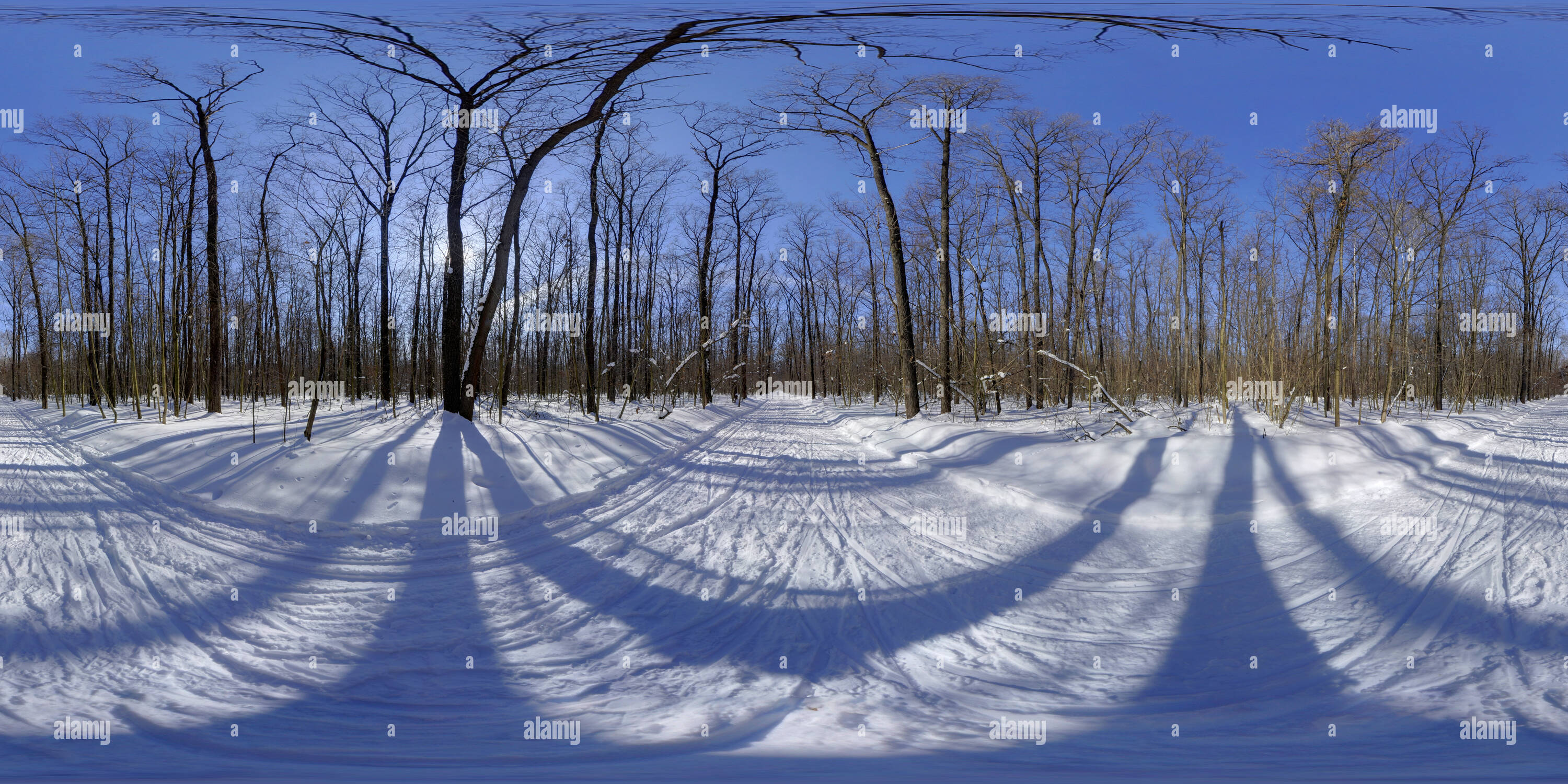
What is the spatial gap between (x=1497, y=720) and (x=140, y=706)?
5460 mm

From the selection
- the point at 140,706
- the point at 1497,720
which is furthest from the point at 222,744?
the point at 1497,720

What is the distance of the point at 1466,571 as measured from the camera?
4.18m

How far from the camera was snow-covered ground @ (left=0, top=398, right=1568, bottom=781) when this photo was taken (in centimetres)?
241

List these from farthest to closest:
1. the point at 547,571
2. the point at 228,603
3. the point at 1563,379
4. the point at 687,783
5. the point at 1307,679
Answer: the point at 1563,379, the point at 547,571, the point at 228,603, the point at 1307,679, the point at 687,783

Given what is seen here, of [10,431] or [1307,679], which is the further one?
[10,431]

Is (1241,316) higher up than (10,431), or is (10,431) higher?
(1241,316)

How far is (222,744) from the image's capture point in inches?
93.8

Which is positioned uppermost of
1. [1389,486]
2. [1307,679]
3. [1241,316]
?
[1241,316]

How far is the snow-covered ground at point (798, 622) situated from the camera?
7.91 ft

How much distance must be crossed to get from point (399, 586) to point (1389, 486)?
8464 mm

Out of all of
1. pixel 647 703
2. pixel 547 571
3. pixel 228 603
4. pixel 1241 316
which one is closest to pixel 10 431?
pixel 228 603

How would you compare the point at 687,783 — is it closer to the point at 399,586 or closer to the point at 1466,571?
the point at 399,586

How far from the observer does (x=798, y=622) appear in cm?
354

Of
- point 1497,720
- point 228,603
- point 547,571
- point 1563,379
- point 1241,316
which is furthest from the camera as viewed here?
point 1563,379
